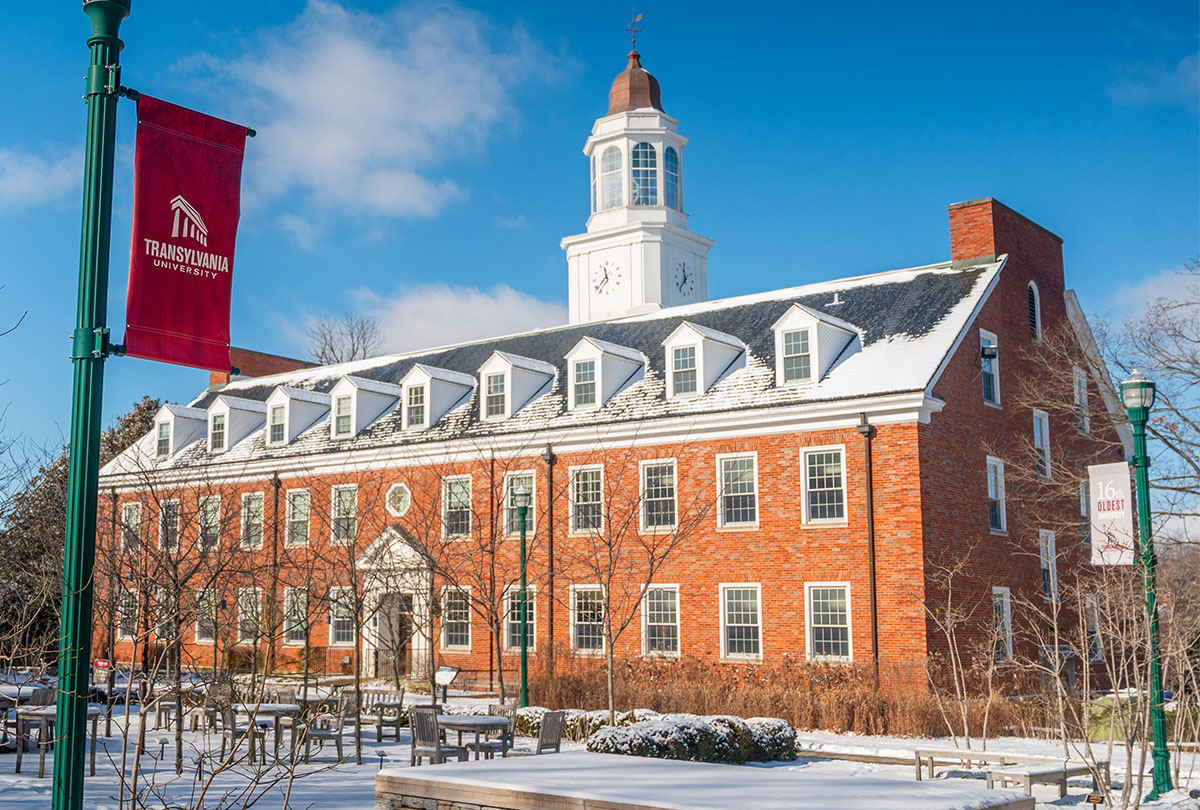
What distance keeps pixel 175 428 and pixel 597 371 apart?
725 inches

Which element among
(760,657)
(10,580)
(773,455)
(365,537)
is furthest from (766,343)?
(10,580)

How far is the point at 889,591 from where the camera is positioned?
80.2 feet

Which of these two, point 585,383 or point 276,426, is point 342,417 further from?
point 585,383

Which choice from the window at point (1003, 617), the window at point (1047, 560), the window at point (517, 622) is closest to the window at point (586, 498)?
the window at point (517, 622)

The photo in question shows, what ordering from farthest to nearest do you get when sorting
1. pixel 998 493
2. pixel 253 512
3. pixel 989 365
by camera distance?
1. pixel 253 512
2. pixel 989 365
3. pixel 998 493

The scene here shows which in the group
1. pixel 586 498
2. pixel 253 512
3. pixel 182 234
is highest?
pixel 253 512

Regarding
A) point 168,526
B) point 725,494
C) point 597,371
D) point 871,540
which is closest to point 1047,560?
point 871,540

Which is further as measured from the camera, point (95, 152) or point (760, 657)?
point (760, 657)

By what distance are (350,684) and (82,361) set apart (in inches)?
990

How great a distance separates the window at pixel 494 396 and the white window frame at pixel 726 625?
8.90m

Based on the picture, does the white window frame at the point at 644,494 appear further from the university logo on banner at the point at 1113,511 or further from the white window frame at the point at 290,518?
the university logo on banner at the point at 1113,511

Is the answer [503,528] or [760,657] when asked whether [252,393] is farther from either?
[760,657]

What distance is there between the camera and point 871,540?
81.3 feet

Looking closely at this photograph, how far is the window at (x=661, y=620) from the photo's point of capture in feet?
90.8
